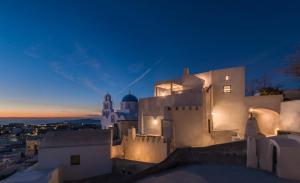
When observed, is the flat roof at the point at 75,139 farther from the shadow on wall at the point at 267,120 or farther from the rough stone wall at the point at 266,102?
the shadow on wall at the point at 267,120

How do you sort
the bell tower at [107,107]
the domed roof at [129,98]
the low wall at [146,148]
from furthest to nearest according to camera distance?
the domed roof at [129,98]
the bell tower at [107,107]
the low wall at [146,148]

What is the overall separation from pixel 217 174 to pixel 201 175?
30.5 inches

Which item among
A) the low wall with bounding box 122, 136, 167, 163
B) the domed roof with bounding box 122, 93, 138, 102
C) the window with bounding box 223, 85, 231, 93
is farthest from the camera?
the domed roof with bounding box 122, 93, 138, 102

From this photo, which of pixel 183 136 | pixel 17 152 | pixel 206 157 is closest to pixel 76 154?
pixel 183 136

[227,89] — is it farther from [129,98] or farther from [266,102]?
[129,98]

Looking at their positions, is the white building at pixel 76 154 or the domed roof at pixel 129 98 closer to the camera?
the white building at pixel 76 154

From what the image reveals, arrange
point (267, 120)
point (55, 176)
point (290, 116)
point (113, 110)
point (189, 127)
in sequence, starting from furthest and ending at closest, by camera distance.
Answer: point (113, 110)
point (189, 127)
point (267, 120)
point (55, 176)
point (290, 116)

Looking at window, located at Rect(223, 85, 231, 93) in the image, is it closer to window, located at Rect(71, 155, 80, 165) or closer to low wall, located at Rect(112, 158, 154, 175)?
low wall, located at Rect(112, 158, 154, 175)

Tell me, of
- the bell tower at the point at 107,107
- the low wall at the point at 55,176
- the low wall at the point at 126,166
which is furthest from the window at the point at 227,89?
the bell tower at the point at 107,107

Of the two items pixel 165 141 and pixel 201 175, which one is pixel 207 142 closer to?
pixel 165 141

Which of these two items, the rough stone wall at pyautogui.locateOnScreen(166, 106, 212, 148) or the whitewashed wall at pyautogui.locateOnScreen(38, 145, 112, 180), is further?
the rough stone wall at pyautogui.locateOnScreen(166, 106, 212, 148)

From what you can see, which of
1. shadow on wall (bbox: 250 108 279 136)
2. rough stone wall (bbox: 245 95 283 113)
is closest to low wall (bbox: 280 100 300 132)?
rough stone wall (bbox: 245 95 283 113)

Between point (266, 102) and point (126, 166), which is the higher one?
point (266, 102)

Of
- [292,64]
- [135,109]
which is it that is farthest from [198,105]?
[135,109]
